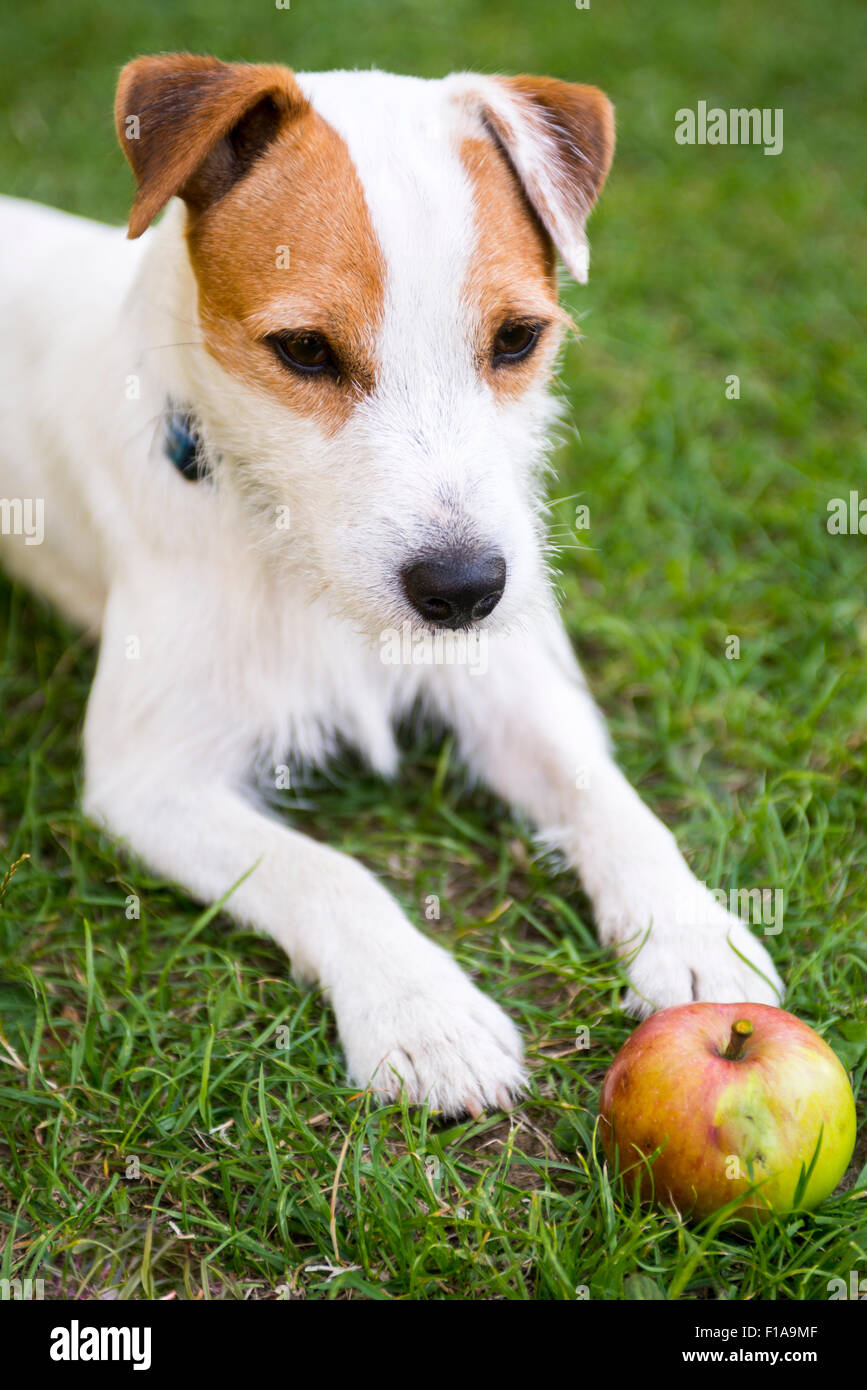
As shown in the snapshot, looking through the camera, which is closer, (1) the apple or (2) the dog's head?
(1) the apple

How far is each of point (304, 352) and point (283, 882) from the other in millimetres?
1316

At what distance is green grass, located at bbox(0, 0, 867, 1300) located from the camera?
97.7 inches

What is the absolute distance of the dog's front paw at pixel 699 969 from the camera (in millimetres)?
2891

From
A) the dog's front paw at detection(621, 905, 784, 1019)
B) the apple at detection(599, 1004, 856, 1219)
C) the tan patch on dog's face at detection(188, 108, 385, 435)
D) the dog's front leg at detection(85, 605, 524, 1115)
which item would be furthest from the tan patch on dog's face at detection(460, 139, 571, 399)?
the apple at detection(599, 1004, 856, 1219)

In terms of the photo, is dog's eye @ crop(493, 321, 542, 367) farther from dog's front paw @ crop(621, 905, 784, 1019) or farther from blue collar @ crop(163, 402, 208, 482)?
dog's front paw @ crop(621, 905, 784, 1019)

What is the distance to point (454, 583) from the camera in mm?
2787

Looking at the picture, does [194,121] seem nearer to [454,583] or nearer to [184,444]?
[184,444]

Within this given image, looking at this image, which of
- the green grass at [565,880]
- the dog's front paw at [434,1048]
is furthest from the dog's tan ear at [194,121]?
the dog's front paw at [434,1048]

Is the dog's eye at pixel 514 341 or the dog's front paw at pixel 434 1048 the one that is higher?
the dog's eye at pixel 514 341

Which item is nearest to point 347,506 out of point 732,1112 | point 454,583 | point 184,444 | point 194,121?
point 454,583

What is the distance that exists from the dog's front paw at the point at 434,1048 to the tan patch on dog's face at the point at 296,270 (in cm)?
135

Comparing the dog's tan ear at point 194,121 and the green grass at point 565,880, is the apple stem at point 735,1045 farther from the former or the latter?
the dog's tan ear at point 194,121

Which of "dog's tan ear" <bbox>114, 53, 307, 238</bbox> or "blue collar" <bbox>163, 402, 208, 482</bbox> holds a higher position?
"dog's tan ear" <bbox>114, 53, 307, 238</bbox>

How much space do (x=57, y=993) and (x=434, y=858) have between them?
109cm
